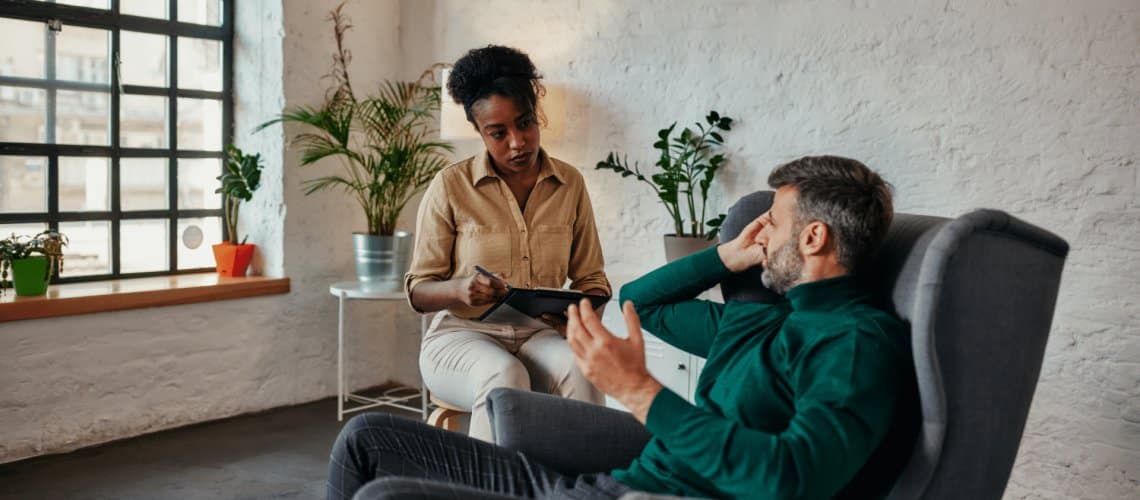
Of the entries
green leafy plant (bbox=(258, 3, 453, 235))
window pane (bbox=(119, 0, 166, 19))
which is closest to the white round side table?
green leafy plant (bbox=(258, 3, 453, 235))

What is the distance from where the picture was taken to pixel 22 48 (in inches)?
159

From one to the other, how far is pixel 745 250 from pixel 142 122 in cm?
325

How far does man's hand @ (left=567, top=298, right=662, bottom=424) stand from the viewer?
64.6 inches

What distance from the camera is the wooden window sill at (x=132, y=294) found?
12.3 feet

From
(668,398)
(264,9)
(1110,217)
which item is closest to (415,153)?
(264,9)

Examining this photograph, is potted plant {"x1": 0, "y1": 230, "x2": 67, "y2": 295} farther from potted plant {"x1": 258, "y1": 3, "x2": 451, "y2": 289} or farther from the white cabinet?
the white cabinet

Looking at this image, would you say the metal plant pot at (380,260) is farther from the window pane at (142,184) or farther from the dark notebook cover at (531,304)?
the dark notebook cover at (531,304)

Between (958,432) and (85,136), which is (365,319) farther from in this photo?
(958,432)

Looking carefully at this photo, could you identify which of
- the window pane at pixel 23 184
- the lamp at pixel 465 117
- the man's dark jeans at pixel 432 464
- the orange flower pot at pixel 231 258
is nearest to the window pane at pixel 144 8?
the window pane at pixel 23 184

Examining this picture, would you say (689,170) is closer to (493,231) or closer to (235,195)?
(493,231)

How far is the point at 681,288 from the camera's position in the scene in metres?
2.29

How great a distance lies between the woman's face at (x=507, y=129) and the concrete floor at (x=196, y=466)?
139 centimetres

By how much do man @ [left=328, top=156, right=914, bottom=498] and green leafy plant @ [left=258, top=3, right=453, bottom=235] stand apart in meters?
2.39

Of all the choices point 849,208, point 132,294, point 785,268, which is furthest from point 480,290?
point 132,294
